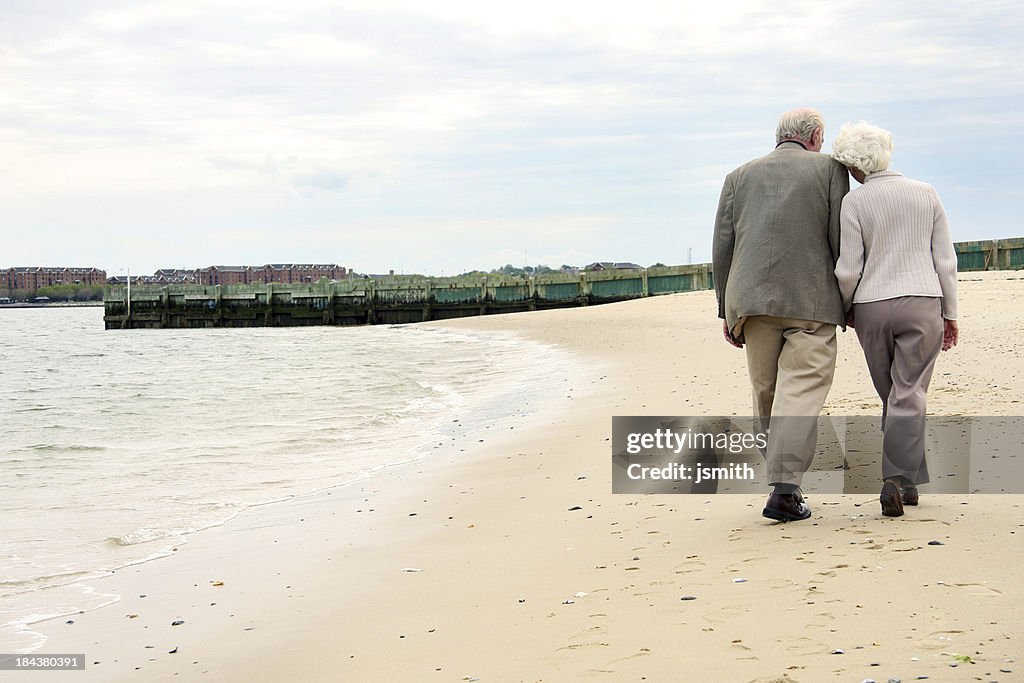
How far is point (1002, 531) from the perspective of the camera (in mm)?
3695

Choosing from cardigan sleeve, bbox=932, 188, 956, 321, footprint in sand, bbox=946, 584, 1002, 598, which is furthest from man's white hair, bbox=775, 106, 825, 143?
footprint in sand, bbox=946, 584, 1002, 598

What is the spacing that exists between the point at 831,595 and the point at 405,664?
4.45ft

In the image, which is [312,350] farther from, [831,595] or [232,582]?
[831,595]

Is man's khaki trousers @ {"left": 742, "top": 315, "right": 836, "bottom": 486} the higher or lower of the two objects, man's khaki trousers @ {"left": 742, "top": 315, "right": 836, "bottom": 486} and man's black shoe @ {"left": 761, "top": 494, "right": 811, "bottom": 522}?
the higher

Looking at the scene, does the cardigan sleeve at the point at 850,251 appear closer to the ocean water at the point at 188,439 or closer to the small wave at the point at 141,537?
the ocean water at the point at 188,439

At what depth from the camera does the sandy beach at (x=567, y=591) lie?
2824 millimetres

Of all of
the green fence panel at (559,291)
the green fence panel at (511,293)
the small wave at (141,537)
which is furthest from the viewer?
the green fence panel at (511,293)

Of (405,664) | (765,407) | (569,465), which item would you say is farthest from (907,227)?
(569,465)

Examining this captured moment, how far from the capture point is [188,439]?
10555 mm

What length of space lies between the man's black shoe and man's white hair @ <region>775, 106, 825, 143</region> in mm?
1520

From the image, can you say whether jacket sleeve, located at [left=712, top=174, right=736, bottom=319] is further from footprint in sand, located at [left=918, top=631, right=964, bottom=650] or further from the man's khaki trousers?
footprint in sand, located at [left=918, top=631, right=964, bottom=650]

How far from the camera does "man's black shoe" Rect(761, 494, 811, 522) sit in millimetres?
4156

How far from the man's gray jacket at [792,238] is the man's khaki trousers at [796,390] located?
9 centimetres

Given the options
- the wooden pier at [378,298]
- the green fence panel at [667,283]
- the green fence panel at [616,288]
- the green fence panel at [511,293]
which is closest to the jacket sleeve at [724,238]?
the wooden pier at [378,298]
